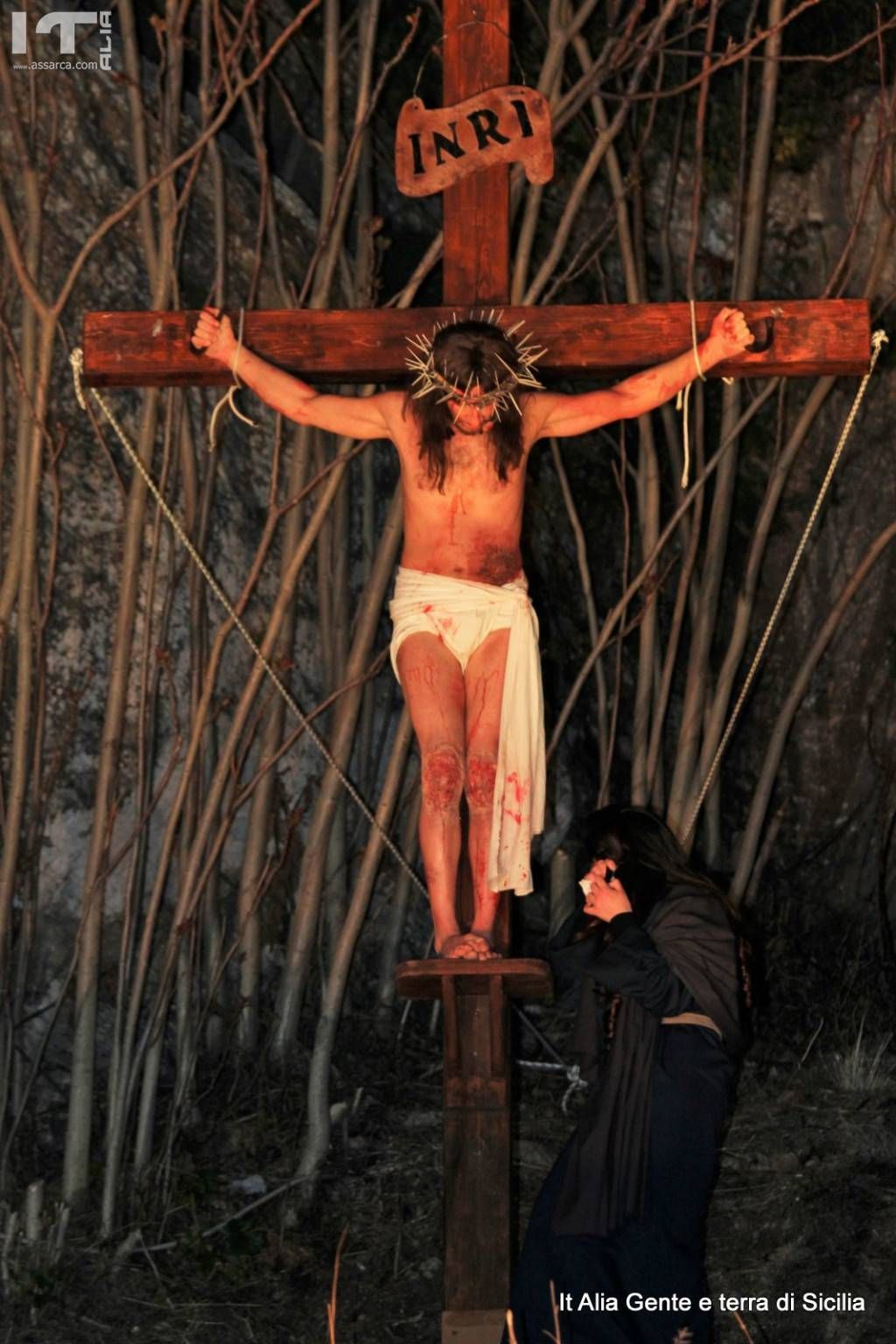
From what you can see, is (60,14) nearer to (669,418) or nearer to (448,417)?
(669,418)

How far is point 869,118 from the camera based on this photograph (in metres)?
7.63

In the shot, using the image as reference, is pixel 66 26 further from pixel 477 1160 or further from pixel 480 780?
pixel 477 1160

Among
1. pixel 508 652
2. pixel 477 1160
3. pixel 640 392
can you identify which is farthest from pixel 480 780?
pixel 640 392

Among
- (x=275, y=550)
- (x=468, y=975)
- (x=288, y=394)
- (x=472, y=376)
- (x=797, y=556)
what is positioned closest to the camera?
(x=468, y=975)

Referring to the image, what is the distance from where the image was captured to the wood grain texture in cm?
500

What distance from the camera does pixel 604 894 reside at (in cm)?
502

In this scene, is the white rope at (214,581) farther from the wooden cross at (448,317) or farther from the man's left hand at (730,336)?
the man's left hand at (730,336)

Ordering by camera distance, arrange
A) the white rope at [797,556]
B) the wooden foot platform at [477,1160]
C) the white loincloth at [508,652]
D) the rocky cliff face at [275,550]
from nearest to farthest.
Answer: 1. the wooden foot platform at [477,1160]
2. the white loincloth at [508,652]
3. the white rope at [797,556]
4. the rocky cliff face at [275,550]

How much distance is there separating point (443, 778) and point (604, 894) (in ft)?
1.50

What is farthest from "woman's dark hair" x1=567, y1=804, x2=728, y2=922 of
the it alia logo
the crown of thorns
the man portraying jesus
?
the it alia logo

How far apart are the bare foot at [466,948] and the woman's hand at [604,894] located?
322 mm

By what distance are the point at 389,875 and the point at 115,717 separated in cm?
140

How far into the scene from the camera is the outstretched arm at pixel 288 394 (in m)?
5.03

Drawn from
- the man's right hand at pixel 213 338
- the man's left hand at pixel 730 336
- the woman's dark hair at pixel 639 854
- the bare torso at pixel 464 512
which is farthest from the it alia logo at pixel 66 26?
the woman's dark hair at pixel 639 854
